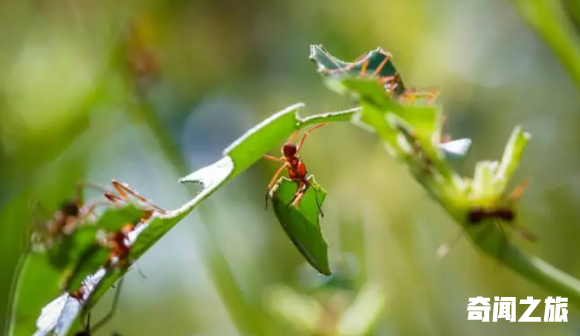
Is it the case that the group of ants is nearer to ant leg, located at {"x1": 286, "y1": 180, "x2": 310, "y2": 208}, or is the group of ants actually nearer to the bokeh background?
ant leg, located at {"x1": 286, "y1": 180, "x2": 310, "y2": 208}

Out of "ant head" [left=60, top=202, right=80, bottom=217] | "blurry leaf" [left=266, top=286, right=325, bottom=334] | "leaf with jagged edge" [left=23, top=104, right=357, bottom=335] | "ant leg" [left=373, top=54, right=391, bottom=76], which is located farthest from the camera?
"blurry leaf" [left=266, top=286, right=325, bottom=334]

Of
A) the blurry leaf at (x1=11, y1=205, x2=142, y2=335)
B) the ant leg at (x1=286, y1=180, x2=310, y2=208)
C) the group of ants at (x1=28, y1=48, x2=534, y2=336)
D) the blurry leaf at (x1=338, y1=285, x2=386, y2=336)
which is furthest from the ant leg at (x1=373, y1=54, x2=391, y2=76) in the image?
the blurry leaf at (x1=338, y1=285, x2=386, y2=336)

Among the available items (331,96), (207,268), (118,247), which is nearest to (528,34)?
(331,96)

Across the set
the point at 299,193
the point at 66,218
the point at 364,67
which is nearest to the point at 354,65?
the point at 364,67

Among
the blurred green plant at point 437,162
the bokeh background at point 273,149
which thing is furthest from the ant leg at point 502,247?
the bokeh background at point 273,149

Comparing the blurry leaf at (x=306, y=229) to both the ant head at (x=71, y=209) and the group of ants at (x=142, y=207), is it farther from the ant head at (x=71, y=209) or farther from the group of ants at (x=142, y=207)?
the ant head at (x=71, y=209)

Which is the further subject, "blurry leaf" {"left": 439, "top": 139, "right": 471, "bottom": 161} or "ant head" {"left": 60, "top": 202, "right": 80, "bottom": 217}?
"ant head" {"left": 60, "top": 202, "right": 80, "bottom": 217}

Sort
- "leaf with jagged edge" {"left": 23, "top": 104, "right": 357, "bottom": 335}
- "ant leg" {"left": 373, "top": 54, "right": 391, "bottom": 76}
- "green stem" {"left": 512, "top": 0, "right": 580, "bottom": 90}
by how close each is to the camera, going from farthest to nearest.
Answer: "green stem" {"left": 512, "top": 0, "right": 580, "bottom": 90} < "ant leg" {"left": 373, "top": 54, "right": 391, "bottom": 76} < "leaf with jagged edge" {"left": 23, "top": 104, "right": 357, "bottom": 335}
